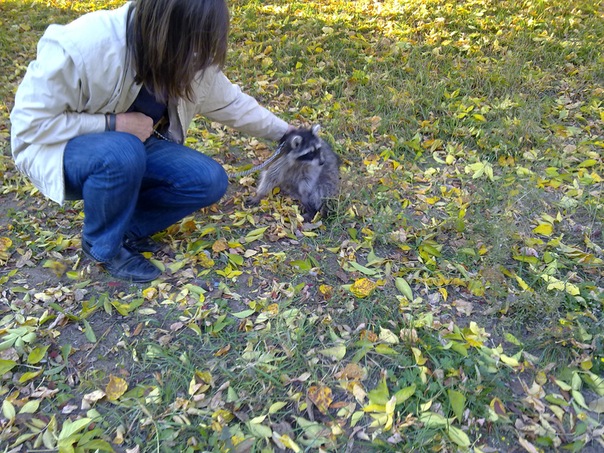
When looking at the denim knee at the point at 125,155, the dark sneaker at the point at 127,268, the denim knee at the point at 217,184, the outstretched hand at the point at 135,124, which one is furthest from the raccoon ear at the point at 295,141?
the dark sneaker at the point at 127,268

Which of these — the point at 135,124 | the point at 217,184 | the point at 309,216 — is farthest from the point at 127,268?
the point at 309,216

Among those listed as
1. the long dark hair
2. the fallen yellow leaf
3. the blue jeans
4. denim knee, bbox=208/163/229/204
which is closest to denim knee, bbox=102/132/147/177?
the blue jeans

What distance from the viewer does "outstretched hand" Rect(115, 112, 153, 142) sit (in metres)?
2.45

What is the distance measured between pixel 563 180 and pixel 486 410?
2.21 m

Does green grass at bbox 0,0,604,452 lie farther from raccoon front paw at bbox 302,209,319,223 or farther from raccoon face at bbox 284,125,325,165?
raccoon face at bbox 284,125,325,165

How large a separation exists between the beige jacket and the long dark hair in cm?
9

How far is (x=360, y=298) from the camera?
261 centimetres

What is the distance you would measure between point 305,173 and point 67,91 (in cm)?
168

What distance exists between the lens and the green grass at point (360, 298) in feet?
6.70

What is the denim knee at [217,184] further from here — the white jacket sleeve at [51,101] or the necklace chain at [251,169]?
the white jacket sleeve at [51,101]

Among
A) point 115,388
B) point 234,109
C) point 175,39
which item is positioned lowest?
point 115,388

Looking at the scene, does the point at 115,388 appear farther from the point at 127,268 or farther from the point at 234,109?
the point at 234,109

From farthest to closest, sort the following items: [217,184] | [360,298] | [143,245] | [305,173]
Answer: [305,173] < [143,245] < [217,184] < [360,298]

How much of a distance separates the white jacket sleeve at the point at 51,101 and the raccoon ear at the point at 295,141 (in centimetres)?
132
